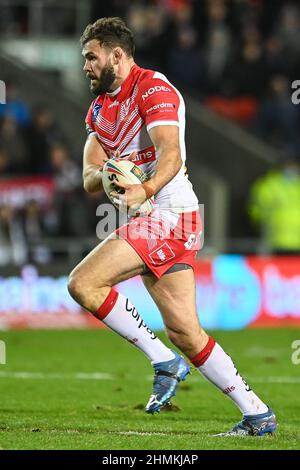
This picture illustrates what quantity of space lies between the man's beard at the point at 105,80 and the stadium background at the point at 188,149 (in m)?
6.34

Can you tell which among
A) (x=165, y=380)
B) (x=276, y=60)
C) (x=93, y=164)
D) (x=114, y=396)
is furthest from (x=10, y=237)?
(x=165, y=380)

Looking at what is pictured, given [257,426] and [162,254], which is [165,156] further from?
[257,426]

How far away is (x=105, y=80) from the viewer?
7582 mm

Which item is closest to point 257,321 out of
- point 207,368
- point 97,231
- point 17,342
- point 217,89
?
point 97,231

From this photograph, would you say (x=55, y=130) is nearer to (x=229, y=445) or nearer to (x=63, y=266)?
(x=63, y=266)

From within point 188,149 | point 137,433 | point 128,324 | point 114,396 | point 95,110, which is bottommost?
point 114,396

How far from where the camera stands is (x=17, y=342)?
1455cm

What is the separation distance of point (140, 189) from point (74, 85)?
14959mm

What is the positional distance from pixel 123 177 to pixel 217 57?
580 inches

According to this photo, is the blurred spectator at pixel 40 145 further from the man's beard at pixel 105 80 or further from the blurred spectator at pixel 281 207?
the man's beard at pixel 105 80

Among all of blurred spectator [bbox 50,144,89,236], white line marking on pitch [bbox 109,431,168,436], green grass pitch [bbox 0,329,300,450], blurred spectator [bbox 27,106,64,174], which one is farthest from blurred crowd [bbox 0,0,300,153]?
white line marking on pitch [bbox 109,431,168,436]

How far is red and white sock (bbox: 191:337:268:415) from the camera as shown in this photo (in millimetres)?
7336

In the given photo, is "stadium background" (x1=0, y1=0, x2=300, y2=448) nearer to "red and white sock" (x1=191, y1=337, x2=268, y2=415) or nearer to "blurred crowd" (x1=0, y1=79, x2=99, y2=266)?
"blurred crowd" (x1=0, y1=79, x2=99, y2=266)

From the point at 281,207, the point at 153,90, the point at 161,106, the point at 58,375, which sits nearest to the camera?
the point at 161,106
